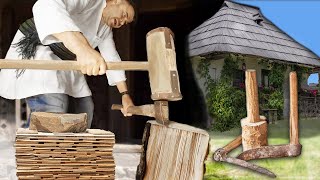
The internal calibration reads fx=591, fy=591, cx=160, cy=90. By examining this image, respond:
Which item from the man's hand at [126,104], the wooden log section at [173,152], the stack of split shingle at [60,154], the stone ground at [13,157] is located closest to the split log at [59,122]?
the stack of split shingle at [60,154]

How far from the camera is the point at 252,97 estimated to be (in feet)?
10.6

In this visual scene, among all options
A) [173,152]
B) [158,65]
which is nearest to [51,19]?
[158,65]

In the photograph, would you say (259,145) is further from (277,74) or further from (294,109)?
(277,74)

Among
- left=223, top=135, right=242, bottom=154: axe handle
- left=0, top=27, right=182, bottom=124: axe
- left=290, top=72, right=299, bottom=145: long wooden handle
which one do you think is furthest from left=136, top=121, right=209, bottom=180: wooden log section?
left=290, top=72, right=299, bottom=145: long wooden handle

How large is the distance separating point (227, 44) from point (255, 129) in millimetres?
489

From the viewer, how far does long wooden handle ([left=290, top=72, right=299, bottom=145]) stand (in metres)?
3.23

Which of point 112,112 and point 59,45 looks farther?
point 112,112

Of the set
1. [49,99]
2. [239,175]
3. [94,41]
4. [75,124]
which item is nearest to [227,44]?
[239,175]

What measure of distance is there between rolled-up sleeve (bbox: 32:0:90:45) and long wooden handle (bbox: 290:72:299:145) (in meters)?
1.82

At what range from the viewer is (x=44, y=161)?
1.41 m

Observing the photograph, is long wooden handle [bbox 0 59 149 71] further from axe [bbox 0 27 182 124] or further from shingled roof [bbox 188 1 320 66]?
shingled roof [bbox 188 1 320 66]

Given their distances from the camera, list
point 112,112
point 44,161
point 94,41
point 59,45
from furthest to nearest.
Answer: point 112,112 < point 94,41 < point 59,45 < point 44,161

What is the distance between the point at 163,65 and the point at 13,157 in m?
1.71

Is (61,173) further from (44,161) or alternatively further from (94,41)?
(94,41)
